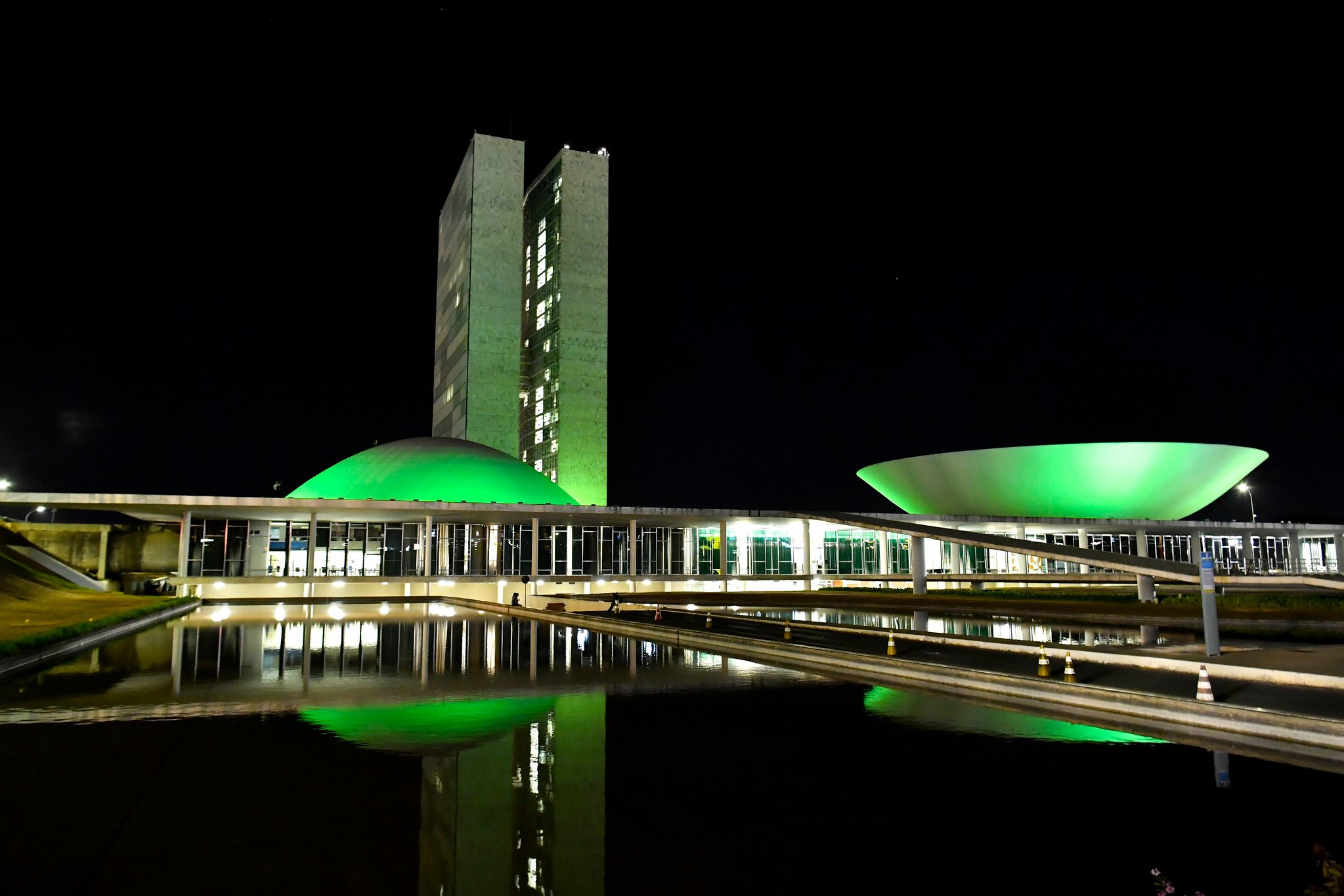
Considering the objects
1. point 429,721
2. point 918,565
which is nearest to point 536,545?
point 918,565

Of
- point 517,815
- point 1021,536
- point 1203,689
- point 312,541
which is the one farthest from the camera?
point 1021,536

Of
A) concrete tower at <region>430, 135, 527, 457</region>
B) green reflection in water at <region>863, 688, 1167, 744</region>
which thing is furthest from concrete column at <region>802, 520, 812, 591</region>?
concrete tower at <region>430, 135, 527, 457</region>

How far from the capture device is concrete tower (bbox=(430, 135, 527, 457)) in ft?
318

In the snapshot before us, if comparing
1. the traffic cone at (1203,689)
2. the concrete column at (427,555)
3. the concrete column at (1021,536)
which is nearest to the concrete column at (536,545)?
the concrete column at (427,555)

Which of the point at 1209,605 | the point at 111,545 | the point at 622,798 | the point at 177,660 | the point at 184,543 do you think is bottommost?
the point at 622,798

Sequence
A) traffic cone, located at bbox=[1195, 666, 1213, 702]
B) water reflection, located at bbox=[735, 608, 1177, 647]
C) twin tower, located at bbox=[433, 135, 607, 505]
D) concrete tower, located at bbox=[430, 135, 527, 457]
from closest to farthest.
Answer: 1. traffic cone, located at bbox=[1195, 666, 1213, 702]
2. water reflection, located at bbox=[735, 608, 1177, 647]
3. twin tower, located at bbox=[433, 135, 607, 505]
4. concrete tower, located at bbox=[430, 135, 527, 457]

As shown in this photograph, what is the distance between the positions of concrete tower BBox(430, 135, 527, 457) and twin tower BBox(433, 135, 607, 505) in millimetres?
103

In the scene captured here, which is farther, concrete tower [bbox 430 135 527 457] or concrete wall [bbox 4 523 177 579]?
concrete tower [bbox 430 135 527 457]

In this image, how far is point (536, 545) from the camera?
174 feet

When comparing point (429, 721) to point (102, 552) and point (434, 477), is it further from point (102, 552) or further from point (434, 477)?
point (102, 552)

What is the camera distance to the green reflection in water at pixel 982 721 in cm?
969

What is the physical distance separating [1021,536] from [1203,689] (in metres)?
55.0

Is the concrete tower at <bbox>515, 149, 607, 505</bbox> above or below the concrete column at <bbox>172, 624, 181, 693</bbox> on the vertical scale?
above

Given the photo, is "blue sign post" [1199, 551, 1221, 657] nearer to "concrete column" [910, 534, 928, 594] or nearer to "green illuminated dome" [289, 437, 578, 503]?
"concrete column" [910, 534, 928, 594]
